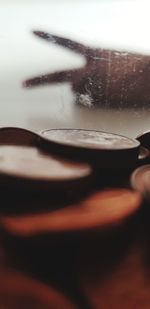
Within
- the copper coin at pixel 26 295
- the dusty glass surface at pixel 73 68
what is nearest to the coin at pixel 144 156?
the dusty glass surface at pixel 73 68

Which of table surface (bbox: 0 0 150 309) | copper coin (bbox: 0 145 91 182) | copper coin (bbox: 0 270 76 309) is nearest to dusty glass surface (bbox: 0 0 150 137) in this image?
table surface (bbox: 0 0 150 309)

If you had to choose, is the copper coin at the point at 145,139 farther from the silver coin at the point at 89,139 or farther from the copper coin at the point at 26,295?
the copper coin at the point at 26,295

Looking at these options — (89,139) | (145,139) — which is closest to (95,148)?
(89,139)

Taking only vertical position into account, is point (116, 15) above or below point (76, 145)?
above

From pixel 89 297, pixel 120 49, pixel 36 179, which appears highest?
pixel 120 49

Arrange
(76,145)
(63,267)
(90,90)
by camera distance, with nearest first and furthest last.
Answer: (63,267) → (76,145) → (90,90)

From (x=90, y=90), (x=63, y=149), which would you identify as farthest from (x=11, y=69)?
(x=63, y=149)

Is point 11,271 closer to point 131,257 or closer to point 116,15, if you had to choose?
point 131,257
